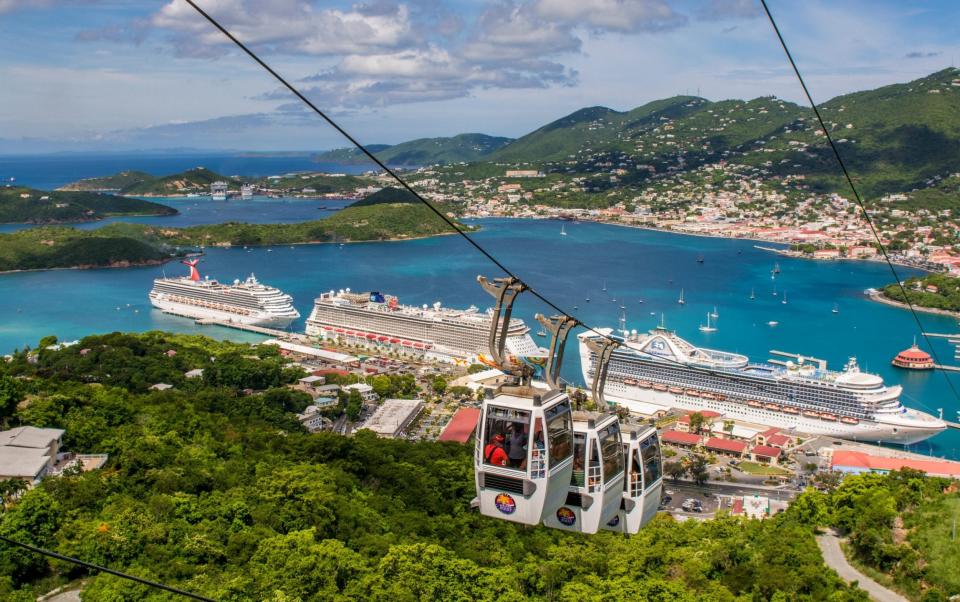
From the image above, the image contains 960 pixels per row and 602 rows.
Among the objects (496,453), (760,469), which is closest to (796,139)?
(760,469)

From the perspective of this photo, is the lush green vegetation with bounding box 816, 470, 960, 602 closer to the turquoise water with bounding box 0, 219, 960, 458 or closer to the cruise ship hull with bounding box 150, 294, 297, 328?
the turquoise water with bounding box 0, 219, 960, 458

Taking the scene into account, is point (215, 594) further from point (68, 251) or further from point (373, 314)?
point (68, 251)

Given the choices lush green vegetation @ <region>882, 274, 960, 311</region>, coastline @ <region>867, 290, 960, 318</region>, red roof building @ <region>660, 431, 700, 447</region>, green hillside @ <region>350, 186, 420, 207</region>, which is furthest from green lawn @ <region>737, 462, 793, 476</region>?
green hillside @ <region>350, 186, 420, 207</region>

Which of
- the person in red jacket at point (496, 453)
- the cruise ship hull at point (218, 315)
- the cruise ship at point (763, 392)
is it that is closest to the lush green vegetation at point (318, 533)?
the person in red jacket at point (496, 453)

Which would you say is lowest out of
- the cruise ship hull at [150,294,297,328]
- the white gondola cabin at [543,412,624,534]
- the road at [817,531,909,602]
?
Result: the cruise ship hull at [150,294,297,328]

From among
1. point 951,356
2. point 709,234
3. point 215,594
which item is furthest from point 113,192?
point 215,594

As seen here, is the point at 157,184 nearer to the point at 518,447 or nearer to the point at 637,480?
the point at 637,480

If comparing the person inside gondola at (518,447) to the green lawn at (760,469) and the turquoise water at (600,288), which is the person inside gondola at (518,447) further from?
the turquoise water at (600,288)
